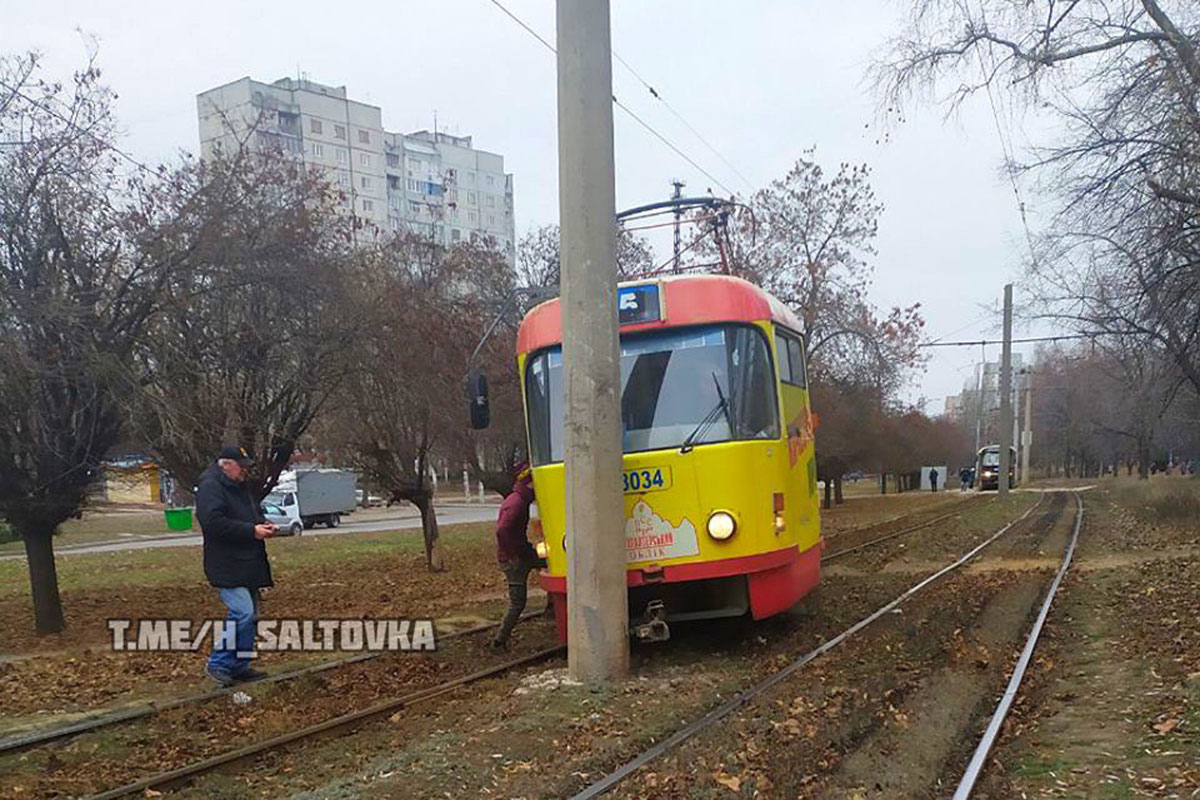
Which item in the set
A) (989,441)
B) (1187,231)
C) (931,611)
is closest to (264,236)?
(931,611)

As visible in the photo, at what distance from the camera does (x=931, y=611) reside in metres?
10.9

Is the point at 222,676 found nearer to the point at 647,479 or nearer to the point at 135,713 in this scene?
the point at 135,713

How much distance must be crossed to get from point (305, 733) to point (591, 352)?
3.43 metres

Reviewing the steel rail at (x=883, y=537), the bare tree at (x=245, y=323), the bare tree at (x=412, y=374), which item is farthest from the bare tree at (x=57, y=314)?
the steel rail at (x=883, y=537)

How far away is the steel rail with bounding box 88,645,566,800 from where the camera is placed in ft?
17.9

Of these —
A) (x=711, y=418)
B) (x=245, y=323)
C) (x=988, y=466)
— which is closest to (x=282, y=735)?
(x=711, y=418)

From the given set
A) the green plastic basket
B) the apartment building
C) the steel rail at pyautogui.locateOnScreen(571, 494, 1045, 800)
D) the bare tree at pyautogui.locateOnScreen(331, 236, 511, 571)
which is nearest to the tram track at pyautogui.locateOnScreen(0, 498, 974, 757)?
the steel rail at pyautogui.locateOnScreen(571, 494, 1045, 800)

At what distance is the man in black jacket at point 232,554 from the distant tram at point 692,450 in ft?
→ 8.11

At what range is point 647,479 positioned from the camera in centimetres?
825

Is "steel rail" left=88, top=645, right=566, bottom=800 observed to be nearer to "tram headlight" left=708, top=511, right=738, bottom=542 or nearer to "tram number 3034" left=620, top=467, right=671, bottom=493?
"tram number 3034" left=620, top=467, right=671, bottom=493

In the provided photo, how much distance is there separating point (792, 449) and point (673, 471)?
1552 mm

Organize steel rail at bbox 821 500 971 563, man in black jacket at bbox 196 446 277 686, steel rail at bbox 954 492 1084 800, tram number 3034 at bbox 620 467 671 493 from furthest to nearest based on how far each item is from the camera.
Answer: steel rail at bbox 821 500 971 563 < tram number 3034 at bbox 620 467 671 493 < man in black jacket at bbox 196 446 277 686 < steel rail at bbox 954 492 1084 800

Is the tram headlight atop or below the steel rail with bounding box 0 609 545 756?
atop

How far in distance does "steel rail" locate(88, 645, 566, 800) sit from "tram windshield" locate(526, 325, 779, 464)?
196 centimetres
